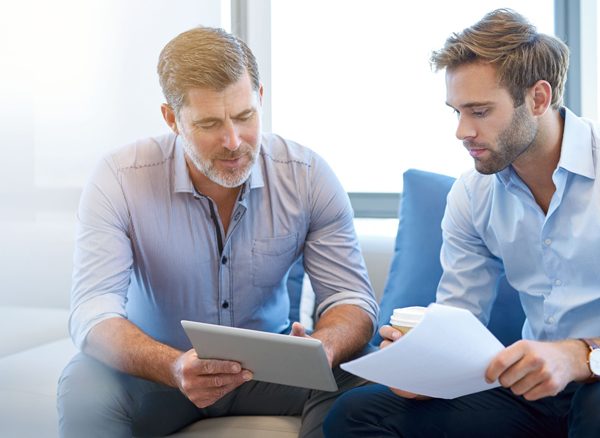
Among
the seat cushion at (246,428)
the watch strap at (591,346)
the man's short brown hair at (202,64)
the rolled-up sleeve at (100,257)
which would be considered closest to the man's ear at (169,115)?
the man's short brown hair at (202,64)

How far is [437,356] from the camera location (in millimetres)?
1105

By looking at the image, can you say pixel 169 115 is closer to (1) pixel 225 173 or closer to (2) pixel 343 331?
(1) pixel 225 173

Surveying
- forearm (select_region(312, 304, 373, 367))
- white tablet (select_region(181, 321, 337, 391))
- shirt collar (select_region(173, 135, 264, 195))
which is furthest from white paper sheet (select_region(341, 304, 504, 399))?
shirt collar (select_region(173, 135, 264, 195))

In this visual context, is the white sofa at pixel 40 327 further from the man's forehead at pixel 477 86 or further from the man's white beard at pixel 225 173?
the man's forehead at pixel 477 86

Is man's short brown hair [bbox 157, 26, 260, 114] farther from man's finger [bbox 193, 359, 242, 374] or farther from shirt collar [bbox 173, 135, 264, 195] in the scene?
man's finger [bbox 193, 359, 242, 374]

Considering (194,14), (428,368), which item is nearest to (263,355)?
(428,368)

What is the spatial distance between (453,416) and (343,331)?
1.02 feet

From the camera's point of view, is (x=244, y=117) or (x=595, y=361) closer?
(x=595, y=361)

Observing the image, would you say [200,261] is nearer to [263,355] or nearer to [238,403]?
[238,403]

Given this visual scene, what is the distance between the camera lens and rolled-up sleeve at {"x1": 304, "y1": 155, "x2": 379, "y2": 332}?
179cm

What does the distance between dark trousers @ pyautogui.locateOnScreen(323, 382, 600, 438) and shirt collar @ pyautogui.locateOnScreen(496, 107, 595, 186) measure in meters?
0.42

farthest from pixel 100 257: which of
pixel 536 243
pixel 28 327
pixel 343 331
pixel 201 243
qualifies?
pixel 536 243

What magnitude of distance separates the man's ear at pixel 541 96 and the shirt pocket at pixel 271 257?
605 millimetres

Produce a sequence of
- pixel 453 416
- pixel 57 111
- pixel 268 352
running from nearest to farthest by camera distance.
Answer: pixel 268 352, pixel 453 416, pixel 57 111
